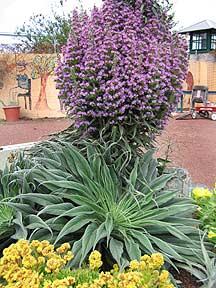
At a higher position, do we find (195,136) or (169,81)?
(169,81)

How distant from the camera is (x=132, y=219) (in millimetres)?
2592

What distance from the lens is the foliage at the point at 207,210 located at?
8.83 ft

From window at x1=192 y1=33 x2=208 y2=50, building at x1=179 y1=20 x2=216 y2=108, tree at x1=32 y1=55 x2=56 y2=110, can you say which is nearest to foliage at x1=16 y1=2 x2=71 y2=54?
tree at x1=32 y1=55 x2=56 y2=110

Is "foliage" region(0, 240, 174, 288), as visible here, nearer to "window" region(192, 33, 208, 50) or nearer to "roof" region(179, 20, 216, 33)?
"roof" region(179, 20, 216, 33)

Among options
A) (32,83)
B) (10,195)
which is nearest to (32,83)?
(32,83)

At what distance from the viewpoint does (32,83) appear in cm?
1393

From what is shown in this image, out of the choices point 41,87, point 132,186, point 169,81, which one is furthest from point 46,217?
point 41,87

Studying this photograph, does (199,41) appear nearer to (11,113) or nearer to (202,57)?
(202,57)

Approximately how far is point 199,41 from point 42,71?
9.75 meters

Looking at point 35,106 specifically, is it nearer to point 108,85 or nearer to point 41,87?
point 41,87

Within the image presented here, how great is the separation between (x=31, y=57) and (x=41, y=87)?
1.02 metres

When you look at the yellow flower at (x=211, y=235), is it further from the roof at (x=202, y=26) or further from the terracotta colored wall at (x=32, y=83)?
the roof at (x=202, y=26)

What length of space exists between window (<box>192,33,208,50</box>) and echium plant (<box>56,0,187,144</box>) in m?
18.0

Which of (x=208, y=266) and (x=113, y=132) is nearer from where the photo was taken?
(x=208, y=266)
